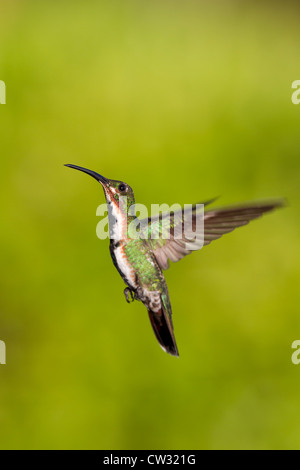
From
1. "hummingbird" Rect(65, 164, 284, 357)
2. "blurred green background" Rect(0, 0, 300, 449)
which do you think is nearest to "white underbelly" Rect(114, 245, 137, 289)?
"hummingbird" Rect(65, 164, 284, 357)

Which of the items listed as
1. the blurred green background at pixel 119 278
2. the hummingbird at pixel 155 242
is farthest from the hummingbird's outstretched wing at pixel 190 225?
the blurred green background at pixel 119 278

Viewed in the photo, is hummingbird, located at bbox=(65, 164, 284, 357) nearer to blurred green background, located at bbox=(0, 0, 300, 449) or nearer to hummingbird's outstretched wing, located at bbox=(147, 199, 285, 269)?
hummingbird's outstretched wing, located at bbox=(147, 199, 285, 269)

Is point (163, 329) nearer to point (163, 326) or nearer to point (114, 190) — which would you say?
point (163, 326)

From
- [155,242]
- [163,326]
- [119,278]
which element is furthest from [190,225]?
[119,278]

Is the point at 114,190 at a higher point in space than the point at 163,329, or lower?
higher

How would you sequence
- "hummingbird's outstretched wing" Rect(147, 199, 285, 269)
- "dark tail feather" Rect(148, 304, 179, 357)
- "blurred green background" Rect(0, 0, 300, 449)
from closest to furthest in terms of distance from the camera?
1. "hummingbird's outstretched wing" Rect(147, 199, 285, 269)
2. "dark tail feather" Rect(148, 304, 179, 357)
3. "blurred green background" Rect(0, 0, 300, 449)

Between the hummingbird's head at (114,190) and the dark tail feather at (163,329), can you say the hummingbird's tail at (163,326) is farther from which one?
the hummingbird's head at (114,190)

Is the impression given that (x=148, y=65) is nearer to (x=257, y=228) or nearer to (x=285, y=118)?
(x=285, y=118)
